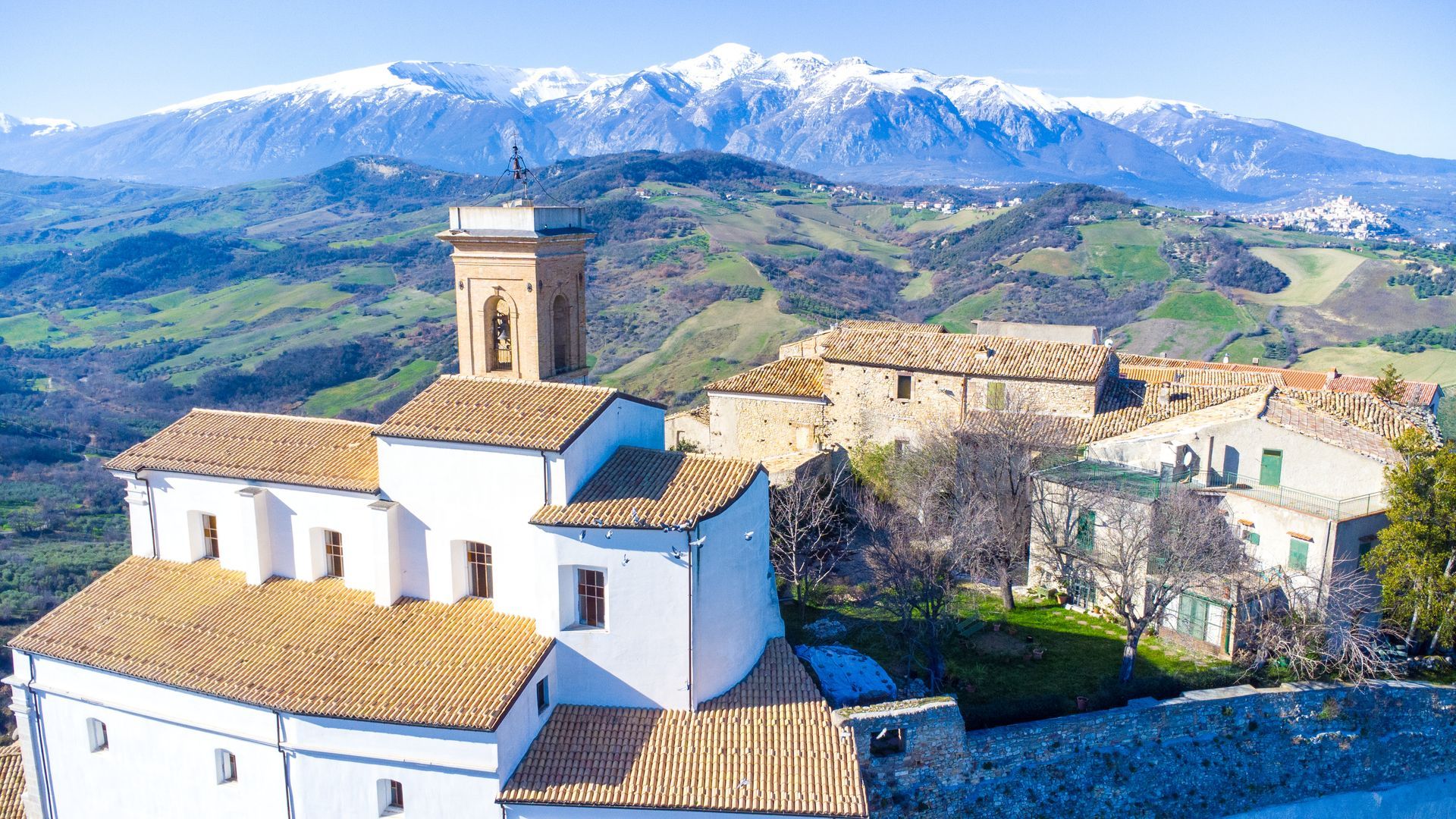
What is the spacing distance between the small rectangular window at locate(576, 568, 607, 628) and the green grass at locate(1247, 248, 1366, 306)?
84.5 metres

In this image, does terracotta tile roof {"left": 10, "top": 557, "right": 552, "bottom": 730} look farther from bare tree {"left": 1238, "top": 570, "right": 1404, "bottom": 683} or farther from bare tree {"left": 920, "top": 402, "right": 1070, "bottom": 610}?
bare tree {"left": 1238, "top": 570, "right": 1404, "bottom": 683}

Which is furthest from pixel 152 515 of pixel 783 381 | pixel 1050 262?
pixel 1050 262

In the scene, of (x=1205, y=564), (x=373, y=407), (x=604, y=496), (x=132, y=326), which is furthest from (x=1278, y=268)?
(x=132, y=326)

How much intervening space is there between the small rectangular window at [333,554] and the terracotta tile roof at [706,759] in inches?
203

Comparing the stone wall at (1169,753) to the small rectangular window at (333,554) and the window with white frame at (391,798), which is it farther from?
the small rectangular window at (333,554)

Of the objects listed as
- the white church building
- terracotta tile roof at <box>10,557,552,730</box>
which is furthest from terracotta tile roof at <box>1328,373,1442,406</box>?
terracotta tile roof at <box>10,557,552,730</box>

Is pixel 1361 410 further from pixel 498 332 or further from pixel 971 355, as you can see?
pixel 498 332

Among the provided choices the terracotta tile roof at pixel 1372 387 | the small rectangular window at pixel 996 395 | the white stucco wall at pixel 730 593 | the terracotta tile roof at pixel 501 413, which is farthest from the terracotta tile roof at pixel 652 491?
the terracotta tile roof at pixel 1372 387

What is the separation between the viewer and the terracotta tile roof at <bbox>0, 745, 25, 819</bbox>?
18797 mm

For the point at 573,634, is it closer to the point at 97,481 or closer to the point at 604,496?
the point at 604,496

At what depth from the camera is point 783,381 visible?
29.6 m

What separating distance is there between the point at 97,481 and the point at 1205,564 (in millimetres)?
68629

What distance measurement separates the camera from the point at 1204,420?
73.2 ft

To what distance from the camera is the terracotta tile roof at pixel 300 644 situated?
553 inches
